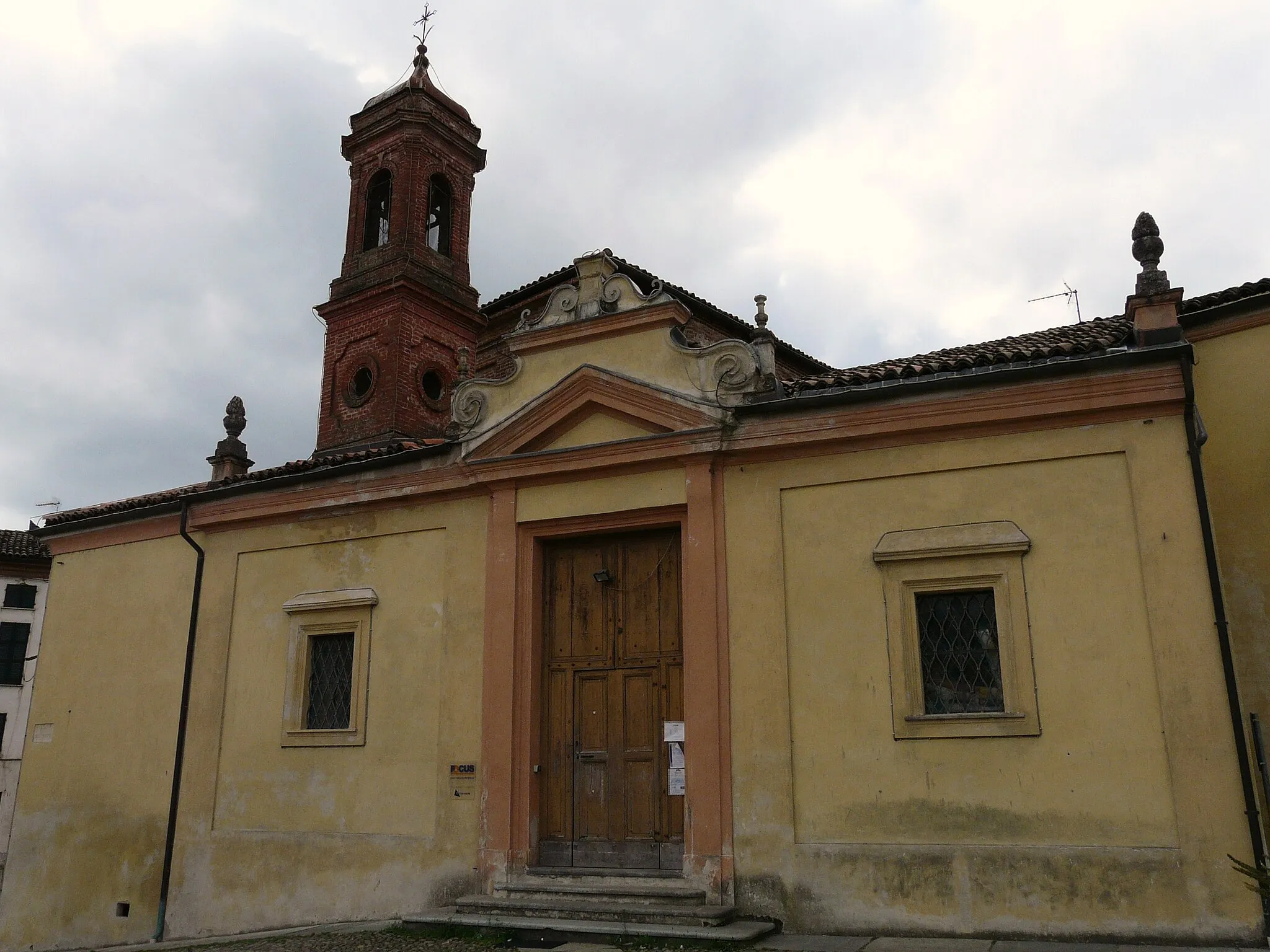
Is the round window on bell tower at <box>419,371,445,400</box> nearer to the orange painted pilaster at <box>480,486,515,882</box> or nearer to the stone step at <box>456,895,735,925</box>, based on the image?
the orange painted pilaster at <box>480,486,515,882</box>

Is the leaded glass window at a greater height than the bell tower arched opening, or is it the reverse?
the bell tower arched opening

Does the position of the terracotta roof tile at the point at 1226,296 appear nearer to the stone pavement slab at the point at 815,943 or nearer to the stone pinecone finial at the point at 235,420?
the stone pavement slab at the point at 815,943

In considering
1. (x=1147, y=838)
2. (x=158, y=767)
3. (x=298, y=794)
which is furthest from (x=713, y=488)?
(x=158, y=767)

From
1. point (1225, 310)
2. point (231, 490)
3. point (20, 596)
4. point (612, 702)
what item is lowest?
point (612, 702)

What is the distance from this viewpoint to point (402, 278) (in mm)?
19734

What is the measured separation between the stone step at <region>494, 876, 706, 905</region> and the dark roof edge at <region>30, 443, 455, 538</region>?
15.1 ft

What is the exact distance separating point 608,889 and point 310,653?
480 cm

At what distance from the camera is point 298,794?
11586mm

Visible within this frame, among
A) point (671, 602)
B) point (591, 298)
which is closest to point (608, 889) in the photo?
point (671, 602)

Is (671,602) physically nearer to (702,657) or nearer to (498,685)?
(702,657)

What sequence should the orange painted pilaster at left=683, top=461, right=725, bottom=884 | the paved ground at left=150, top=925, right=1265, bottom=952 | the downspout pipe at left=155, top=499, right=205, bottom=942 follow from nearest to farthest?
1. the paved ground at left=150, top=925, right=1265, bottom=952
2. the orange painted pilaster at left=683, top=461, right=725, bottom=884
3. the downspout pipe at left=155, top=499, right=205, bottom=942

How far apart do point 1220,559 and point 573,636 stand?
6.10 meters

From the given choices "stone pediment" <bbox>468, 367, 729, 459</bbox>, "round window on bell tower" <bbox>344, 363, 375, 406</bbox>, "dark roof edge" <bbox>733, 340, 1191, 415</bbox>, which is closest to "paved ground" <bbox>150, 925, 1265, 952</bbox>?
"dark roof edge" <bbox>733, 340, 1191, 415</bbox>

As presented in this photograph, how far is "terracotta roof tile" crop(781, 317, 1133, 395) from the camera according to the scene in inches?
350
